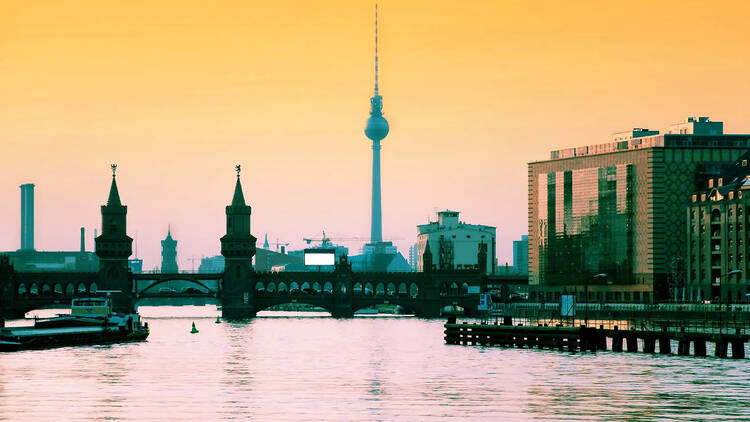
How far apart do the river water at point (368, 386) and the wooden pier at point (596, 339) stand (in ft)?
8.33

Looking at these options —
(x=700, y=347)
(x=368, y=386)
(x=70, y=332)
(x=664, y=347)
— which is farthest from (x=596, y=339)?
(x=70, y=332)

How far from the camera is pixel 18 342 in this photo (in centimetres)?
16788

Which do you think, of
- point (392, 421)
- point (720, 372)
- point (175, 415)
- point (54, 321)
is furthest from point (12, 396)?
point (54, 321)

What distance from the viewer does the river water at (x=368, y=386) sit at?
9844 centimetres

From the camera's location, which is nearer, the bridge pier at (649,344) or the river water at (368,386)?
the river water at (368,386)

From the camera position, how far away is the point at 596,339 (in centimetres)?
16800

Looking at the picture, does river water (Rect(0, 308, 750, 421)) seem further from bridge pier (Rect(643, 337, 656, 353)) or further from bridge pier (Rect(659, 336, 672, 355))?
bridge pier (Rect(659, 336, 672, 355))

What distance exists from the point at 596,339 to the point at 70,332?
61567mm

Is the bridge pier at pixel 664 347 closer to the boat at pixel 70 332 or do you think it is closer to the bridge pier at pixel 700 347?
the bridge pier at pixel 700 347

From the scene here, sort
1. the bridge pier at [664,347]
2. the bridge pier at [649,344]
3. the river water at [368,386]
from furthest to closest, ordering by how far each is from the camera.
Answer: the bridge pier at [649,344] → the bridge pier at [664,347] → the river water at [368,386]

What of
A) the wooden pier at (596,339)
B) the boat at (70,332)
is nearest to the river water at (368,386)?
the wooden pier at (596,339)

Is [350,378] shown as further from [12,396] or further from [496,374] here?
[12,396]

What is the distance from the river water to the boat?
3928 millimetres

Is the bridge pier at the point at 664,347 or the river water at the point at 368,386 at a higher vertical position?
the bridge pier at the point at 664,347
